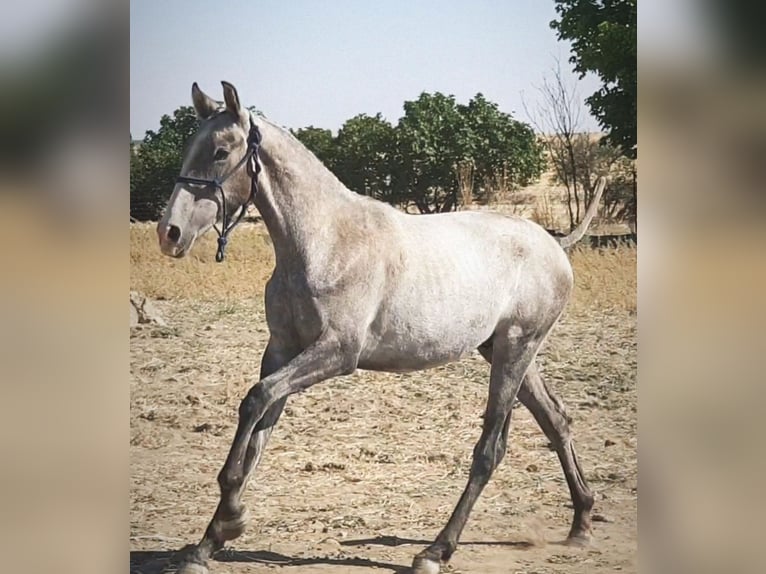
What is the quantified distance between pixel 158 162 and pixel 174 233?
1.01m

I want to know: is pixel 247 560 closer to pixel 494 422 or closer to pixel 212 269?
pixel 494 422

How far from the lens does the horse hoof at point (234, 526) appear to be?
16.9 feet

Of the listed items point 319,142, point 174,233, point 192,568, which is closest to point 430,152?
point 319,142

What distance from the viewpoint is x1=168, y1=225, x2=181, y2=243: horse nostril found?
16.7 ft

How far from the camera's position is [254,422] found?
4965 millimetres

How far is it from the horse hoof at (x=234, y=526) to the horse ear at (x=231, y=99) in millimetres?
1786

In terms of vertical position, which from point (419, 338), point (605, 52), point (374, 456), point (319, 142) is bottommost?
point (374, 456)

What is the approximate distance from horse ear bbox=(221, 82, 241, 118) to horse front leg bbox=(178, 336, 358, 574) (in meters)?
1.09

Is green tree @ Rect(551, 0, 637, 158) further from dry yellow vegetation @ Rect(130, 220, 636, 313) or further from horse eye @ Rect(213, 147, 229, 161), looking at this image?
horse eye @ Rect(213, 147, 229, 161)

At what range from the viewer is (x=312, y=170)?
5293 millimetres

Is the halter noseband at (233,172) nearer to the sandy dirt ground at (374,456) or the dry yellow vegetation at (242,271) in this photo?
the dry yellow vegetation at (242,271)

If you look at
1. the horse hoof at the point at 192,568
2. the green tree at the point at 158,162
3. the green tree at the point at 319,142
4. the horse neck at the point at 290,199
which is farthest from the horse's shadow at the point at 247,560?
the green tree at the point at 319,142
